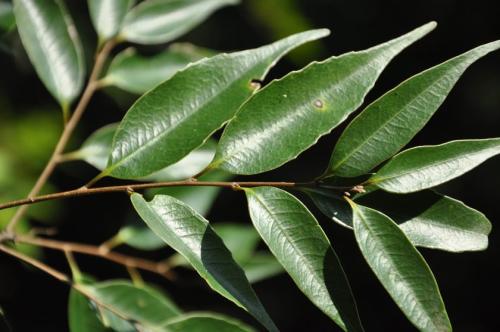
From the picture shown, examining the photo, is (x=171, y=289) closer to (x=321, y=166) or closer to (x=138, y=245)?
(x=321, y=166)

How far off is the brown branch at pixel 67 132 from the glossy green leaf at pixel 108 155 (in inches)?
1.6

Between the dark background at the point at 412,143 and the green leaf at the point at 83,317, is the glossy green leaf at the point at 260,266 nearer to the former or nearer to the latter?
the green leaf at the point at 83,317

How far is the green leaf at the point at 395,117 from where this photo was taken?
750 millimetres

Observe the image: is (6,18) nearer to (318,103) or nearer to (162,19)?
(162,19)

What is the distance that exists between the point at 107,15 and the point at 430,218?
2.18 feet

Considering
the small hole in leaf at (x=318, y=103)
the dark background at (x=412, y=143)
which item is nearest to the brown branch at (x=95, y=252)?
the small hole in leaf at (x=318, y=103)

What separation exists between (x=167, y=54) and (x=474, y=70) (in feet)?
5.81

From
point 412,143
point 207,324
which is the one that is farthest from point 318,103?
point 412,143

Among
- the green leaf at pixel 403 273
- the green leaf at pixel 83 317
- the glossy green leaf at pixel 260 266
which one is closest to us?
the green leaf at pixel 403 273

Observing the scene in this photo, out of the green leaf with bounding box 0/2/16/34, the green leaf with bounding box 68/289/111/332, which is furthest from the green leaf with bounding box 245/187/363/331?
the green leaf with bounding box 0/2/16/34

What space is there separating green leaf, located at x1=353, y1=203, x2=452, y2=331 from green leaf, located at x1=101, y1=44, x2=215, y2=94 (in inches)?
21.8

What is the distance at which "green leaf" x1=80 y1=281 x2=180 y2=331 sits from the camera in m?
1.02

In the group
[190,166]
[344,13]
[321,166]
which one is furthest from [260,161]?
[344,13]

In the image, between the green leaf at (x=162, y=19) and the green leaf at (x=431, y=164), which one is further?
the green leaf at (x=162, y=19)
